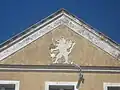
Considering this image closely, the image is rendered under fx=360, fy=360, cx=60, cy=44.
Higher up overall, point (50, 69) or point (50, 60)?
point (50, 60)

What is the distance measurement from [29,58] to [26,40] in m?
0.82

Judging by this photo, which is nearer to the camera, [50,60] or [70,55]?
[50,60]

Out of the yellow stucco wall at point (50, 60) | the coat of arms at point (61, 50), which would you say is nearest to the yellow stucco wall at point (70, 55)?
the yellow stucco wall at point (50, 60)

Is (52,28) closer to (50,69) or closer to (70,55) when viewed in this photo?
(70,55)

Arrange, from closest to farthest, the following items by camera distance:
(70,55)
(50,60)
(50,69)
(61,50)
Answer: (50,69)
(50,60)
(70,55)
(61,50)

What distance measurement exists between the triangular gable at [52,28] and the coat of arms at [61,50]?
601mm

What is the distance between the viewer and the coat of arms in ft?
46.3

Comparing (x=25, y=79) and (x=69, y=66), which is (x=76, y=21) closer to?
(x=69, y=66)

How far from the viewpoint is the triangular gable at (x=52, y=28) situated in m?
14.3

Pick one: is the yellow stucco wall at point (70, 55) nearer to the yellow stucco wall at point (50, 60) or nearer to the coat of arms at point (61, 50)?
the yellow stucco wall at point (50, 60)

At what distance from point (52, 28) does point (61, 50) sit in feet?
3.30

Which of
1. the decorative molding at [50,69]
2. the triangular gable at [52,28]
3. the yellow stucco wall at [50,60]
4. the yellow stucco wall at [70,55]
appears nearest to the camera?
the yellow stucco wall at [50,60]

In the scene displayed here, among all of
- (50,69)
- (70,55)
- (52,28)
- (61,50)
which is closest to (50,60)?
(50,69)

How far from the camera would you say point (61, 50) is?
1437 centimetres
